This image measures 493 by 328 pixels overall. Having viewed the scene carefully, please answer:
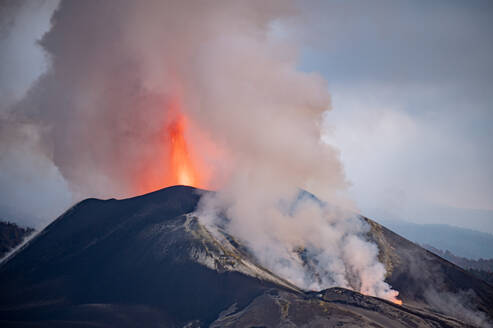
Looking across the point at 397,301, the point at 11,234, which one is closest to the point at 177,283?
the point at 397,301

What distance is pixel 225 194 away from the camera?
79250 mm

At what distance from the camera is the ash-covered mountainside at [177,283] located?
48562 mm

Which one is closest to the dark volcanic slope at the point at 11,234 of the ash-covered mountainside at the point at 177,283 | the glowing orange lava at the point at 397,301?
Answer: the ash-covered mountainside at the point at 177,283

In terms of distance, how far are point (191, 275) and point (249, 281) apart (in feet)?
27.7

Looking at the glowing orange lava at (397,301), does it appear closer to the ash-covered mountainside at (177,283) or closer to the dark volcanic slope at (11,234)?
the ash-covered mountainside at (177,283)

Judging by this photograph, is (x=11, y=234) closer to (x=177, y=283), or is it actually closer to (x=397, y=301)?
(x=177, y=283)

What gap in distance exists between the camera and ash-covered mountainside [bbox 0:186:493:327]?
159 ft

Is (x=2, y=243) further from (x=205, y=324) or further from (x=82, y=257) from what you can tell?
(x=205, y=324)

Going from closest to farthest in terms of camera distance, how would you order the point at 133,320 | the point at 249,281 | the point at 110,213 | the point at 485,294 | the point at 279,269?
the point at 133,320 < the point at 249,281 < the point at 279,269 < the point at 485,294 < the point at 110,213

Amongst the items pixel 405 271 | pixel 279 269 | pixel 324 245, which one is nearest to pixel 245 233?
pixel 279 269

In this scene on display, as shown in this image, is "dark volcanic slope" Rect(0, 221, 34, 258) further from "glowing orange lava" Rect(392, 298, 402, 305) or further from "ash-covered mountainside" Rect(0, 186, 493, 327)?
"glowing orange lava" Rect(392, 298, 402, 305)

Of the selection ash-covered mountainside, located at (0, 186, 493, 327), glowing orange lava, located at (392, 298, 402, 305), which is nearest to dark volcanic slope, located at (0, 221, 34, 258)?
ash-covered mountainside, located at (0, 186, 493, 327)

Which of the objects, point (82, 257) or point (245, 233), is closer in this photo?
point (82, 257)

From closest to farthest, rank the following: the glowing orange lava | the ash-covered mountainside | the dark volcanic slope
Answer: the ash-covered mountainside
the glowing orange lava
the dark volcanic slope
